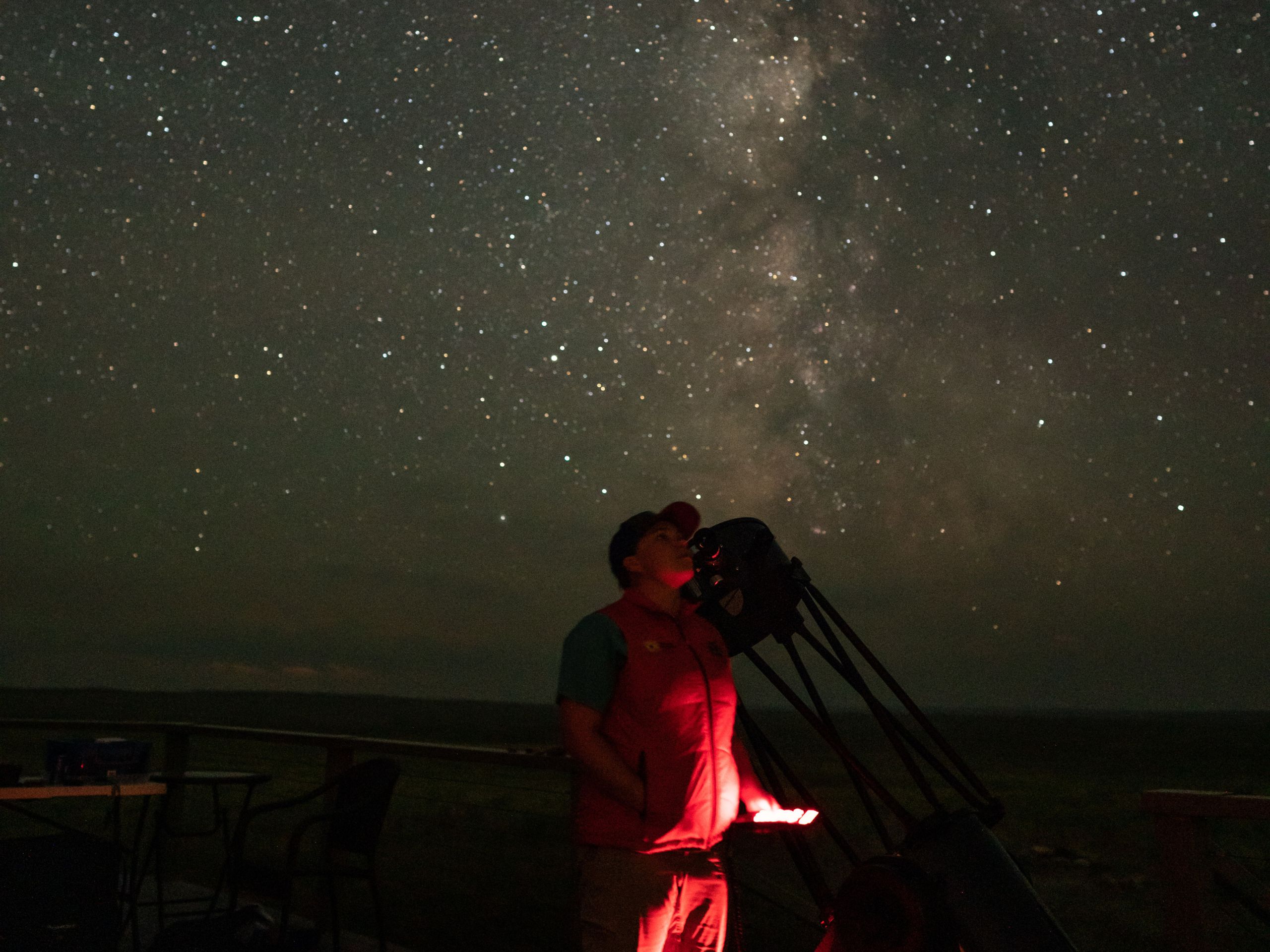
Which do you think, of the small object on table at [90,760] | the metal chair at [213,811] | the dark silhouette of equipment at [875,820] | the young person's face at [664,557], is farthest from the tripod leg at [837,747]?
the small object on table at [90,760]

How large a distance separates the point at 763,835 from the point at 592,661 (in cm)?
80

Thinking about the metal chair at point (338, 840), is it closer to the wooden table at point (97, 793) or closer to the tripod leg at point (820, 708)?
the wooden table at point (97, 793)

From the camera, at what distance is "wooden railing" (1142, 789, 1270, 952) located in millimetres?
2168

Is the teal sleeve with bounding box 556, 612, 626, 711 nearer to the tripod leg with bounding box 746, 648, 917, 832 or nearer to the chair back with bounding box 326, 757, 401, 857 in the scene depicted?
the tripod leg with bounding box 746, 648, 917, 832

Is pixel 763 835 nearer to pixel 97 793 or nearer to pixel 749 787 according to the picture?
pixel 749 787

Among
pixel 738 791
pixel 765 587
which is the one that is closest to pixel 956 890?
pixel 738 791

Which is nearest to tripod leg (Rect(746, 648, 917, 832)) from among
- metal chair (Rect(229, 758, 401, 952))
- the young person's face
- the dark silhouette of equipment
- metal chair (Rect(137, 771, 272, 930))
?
the dark silhouette of equipment

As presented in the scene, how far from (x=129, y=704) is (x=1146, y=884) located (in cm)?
10560

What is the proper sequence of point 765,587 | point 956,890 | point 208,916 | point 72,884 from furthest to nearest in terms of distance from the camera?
point 208,916 → point 72,884 → point 765,587 → point 956,890

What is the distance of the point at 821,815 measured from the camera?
1911 millimetres

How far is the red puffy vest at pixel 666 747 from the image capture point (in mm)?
1805

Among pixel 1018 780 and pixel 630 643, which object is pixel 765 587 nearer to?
pixel 630 643

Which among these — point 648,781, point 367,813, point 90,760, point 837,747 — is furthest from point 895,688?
point 90,760

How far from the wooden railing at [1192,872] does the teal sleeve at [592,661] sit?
1268 millimetres
